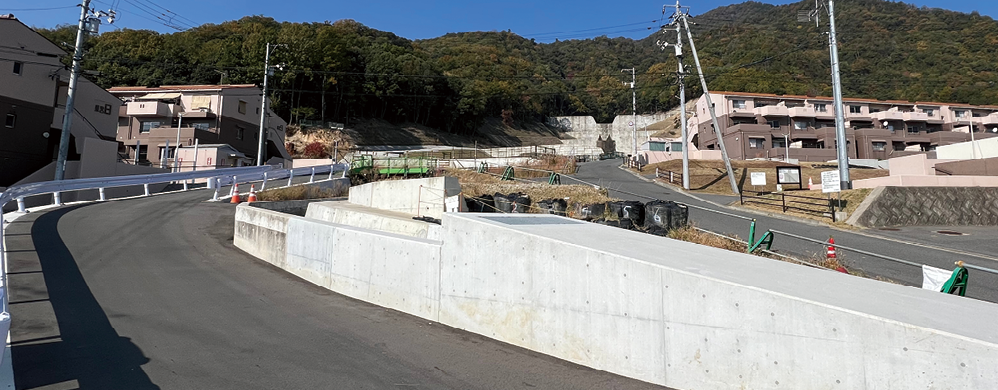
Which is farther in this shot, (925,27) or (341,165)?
(925,27)

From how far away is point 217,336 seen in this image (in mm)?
5105

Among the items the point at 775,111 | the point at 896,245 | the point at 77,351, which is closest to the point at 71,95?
the point at 77,351

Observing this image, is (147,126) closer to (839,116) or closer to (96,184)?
(96,184)

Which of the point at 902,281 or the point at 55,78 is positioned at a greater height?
the point at 55,78

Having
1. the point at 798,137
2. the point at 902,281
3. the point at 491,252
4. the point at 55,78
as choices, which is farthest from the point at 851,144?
the point at 55,78

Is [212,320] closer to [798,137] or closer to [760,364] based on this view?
[760,364]

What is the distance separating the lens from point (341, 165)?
96.3 feet

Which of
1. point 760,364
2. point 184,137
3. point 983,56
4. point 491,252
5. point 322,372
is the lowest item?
point 322,372

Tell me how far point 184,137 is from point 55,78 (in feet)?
37.7

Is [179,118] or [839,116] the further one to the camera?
[179,118]

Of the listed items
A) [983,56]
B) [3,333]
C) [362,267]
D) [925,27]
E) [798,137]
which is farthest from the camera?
[925,27]

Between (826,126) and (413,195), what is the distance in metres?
59.2

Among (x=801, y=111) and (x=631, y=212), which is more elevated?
(x=801, y=111)

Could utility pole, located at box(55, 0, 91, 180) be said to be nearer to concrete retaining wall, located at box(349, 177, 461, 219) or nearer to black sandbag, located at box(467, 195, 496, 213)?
concrete retaining wall, located at box(349, 177, 461, 219)
